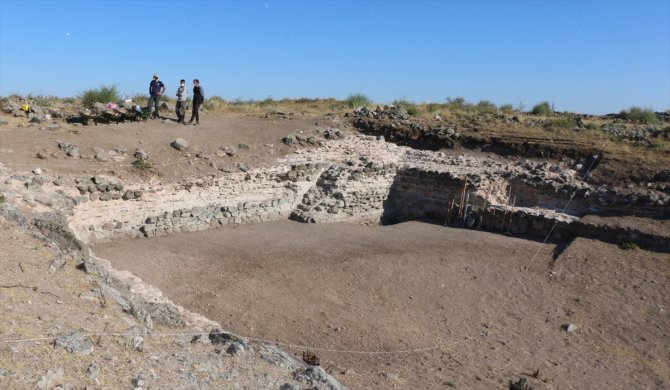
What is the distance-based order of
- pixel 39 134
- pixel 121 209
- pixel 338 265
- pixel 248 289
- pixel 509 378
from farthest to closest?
pixel 39 134 → pixel 121 209 → pixel 338 265 → pixel 248 289 → pixel 509 378

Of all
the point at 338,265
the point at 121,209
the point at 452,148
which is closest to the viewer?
the point at 338,265

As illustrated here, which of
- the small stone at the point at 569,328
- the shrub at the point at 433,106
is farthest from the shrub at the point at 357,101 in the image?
the small stone at the point at 569,328

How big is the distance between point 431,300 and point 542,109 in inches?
728

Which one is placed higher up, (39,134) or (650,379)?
(39,134)

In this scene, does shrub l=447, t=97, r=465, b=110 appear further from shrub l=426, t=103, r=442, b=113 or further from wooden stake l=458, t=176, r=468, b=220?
wooden stake l=458, t=176, r=468, b=220

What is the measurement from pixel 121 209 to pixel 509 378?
7742 millimetres

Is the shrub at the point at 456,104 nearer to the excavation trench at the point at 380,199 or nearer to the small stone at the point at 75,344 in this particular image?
the excavation trench at the point at 380,199

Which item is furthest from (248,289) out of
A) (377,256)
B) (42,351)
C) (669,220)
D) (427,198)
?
(669,220)

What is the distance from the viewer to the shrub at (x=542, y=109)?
2398 centimetres

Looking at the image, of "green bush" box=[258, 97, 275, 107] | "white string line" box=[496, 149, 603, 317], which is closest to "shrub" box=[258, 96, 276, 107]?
"green bush" box=[258, 97, 275, 107]

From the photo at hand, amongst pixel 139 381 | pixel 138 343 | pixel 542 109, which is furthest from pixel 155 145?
pixel 542 109

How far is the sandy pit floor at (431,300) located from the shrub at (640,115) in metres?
13.0

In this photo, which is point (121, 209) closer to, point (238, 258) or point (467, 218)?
point (238, 258)

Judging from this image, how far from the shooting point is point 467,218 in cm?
1278
